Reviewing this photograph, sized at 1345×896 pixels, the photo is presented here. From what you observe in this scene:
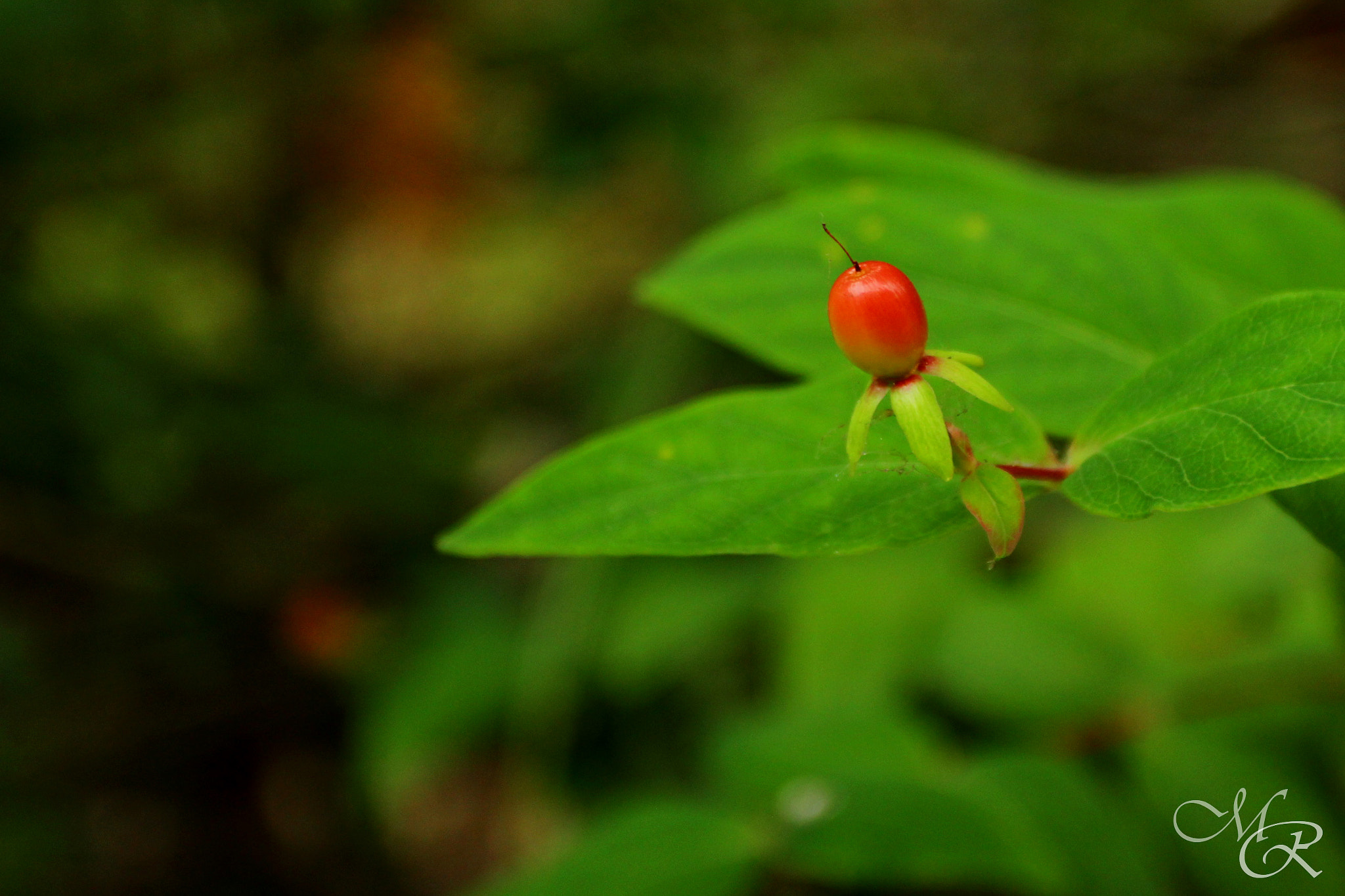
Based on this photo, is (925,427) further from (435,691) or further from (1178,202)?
(435,691)

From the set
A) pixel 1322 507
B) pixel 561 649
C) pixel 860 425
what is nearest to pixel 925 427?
pixel 860 425

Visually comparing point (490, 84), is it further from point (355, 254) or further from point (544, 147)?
point (355, 254)

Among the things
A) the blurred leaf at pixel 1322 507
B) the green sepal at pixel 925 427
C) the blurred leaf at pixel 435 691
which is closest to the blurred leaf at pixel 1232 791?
the blurred leaf at pixel 1322 507

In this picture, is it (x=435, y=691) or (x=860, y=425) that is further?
(x=435, y=691)

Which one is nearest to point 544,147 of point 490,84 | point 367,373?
point 490,84

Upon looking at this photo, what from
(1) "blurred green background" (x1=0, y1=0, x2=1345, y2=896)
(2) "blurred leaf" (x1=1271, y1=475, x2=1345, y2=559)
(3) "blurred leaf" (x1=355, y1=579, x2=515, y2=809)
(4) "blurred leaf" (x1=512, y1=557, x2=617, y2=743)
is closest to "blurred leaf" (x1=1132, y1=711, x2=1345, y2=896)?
(1) "blurred green background" (x1=0, y1=0, x2=1345, y2=896)

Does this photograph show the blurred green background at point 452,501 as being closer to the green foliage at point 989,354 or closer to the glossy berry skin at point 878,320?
the green foliage at point 989,354

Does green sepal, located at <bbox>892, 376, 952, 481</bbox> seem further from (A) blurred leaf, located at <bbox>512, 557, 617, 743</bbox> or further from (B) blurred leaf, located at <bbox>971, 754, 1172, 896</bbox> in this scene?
(A) blurred leaf, located at <bbox>512, 557, 617, 743</bbox>
